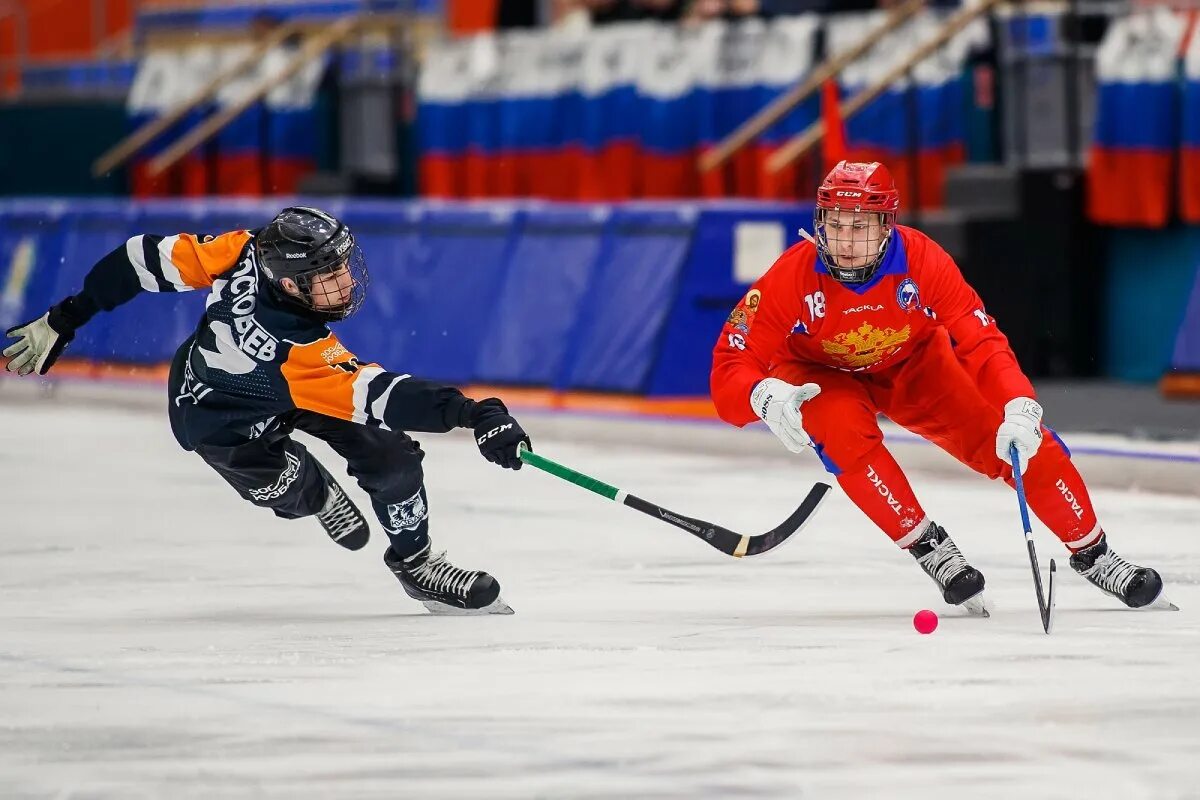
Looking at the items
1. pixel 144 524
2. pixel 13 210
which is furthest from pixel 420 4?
pixel 144 524

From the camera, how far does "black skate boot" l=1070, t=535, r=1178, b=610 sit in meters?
7.99

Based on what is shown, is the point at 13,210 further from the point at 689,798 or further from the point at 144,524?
the point at 689,798

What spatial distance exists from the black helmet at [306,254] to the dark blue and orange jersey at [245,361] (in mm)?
57

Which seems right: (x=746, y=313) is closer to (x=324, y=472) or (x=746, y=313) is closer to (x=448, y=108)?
(x=324, y=472)

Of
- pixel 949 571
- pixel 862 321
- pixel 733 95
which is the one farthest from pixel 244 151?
pixel 949 571

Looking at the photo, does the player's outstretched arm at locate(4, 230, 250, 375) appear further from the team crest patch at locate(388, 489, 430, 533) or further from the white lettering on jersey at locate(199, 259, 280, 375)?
the team crest patch at locate(388, 489, 430, 533)

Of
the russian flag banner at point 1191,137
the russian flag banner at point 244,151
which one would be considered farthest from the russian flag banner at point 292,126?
the russian flag banner at point 1191,137

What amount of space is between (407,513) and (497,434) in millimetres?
748

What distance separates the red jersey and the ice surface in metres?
0.73

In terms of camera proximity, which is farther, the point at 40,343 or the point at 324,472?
the point at 324,472

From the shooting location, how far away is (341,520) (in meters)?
8.68

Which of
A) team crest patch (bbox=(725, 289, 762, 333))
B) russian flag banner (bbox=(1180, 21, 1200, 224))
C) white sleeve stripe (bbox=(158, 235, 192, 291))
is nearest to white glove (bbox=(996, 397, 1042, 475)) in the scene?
team crest patch (bbox=(725, 289, 762, 333))

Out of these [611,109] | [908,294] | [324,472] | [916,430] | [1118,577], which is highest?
[908,294]

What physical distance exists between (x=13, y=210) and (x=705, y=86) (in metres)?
5.18
